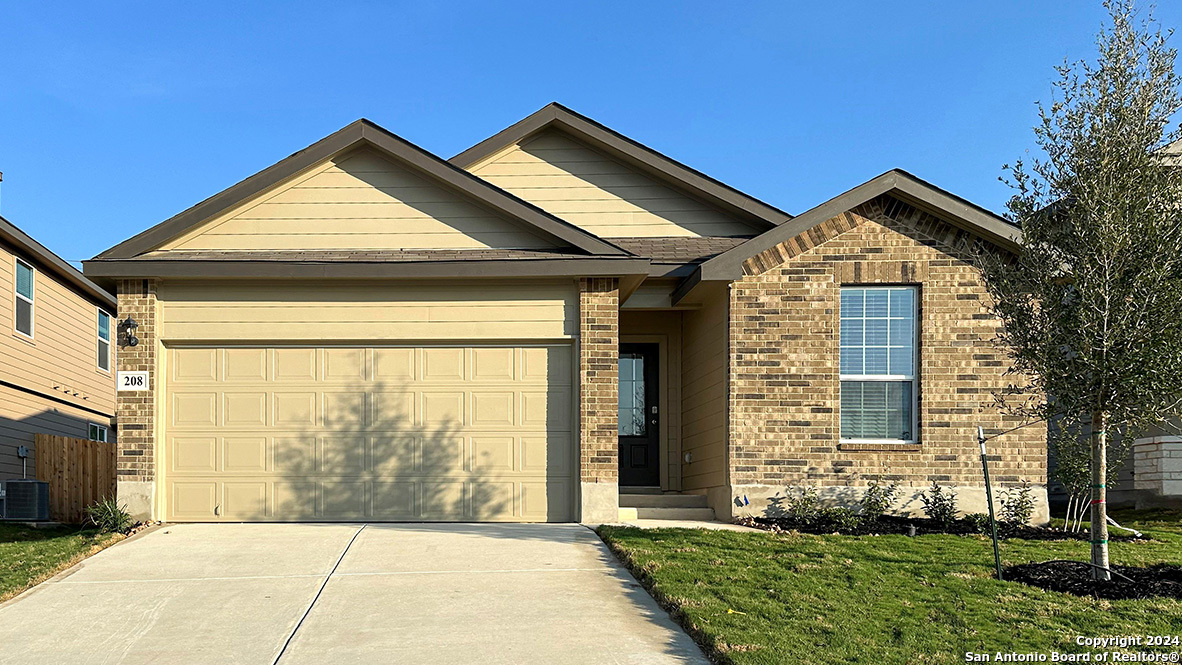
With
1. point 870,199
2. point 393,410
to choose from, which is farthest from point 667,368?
point 393,410

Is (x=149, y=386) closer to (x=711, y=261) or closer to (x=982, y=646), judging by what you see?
(x=711, y=261)

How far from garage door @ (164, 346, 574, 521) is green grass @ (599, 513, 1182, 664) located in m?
2.06

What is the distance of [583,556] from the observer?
10898 mm

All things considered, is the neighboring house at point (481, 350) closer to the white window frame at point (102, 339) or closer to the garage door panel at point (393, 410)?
the garage door panel at point (393, 410)

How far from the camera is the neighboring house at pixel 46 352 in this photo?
1852 cm

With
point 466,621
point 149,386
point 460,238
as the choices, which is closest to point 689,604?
point 466,621

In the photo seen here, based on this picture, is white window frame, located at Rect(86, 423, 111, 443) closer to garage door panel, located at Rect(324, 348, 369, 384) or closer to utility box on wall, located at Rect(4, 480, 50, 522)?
utility box on wall, located at Rect(4, 480, 50, 522)

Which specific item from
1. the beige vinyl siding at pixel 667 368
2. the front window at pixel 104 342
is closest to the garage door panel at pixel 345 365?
the beige vinyl siding at pixel 667 368

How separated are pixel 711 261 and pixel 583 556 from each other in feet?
14.4

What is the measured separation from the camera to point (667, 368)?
646 inches

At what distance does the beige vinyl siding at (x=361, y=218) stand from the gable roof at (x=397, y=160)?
0.60 feet

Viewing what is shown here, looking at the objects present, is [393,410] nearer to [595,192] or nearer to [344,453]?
[344,453]

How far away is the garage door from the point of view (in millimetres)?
13422

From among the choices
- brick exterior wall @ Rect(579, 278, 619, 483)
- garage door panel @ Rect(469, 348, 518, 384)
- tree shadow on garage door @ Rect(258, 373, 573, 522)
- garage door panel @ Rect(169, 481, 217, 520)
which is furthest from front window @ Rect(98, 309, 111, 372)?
brick exterior wall @ Rect(579, 278, 619, 483)
